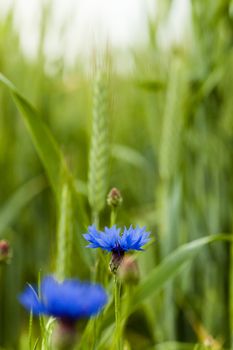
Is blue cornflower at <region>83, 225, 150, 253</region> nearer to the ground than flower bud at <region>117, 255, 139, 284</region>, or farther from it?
farther from it

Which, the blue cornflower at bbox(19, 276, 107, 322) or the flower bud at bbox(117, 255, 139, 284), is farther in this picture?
the flower bud at bbox(117, 255, 139, 284)

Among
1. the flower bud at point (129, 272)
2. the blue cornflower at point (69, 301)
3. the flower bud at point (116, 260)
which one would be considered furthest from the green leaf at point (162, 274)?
the blue cornflower at point (69, 301)

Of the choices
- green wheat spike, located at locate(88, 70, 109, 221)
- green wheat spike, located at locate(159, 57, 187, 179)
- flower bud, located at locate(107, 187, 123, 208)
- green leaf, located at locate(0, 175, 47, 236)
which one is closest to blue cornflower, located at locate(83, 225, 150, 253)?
flower bud, located at locate(107, 187, 123, 208)

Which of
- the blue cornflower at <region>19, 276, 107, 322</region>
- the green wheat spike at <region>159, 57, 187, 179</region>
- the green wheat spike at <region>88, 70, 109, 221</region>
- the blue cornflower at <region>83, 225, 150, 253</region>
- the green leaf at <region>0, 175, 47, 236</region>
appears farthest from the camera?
the green leaf at <region>0, 175, 47, 236</region>

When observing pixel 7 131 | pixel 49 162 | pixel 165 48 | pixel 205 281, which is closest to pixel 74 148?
pixel 7 131

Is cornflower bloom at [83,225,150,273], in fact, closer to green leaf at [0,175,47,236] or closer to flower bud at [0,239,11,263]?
flower bud at [0,239,11,263]

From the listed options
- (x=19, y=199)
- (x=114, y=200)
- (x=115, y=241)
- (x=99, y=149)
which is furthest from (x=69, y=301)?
(x=19, y=199)
